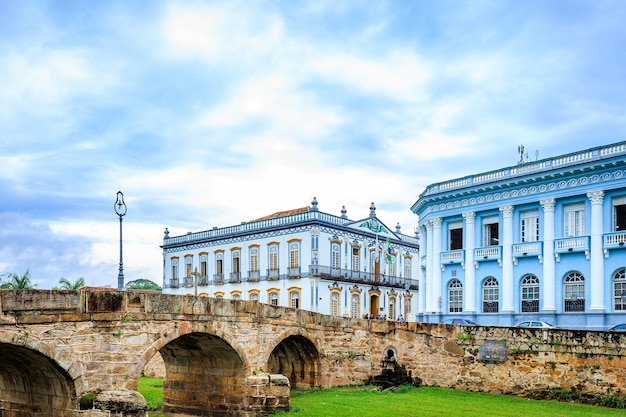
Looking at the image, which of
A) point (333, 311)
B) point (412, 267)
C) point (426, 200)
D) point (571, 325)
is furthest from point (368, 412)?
point (412, 267)

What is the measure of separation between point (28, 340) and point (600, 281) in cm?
1990

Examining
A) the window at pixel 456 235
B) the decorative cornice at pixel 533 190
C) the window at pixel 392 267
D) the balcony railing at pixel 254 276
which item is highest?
the decorative cornice at pixel 533 190

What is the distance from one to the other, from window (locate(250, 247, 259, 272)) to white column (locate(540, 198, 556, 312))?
2048cm

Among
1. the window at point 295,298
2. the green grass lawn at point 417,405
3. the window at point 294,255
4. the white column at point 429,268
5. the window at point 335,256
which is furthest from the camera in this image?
the window at point 335,256

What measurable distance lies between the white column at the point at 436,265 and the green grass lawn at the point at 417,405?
10270mm

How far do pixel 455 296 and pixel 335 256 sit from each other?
12.0 metres

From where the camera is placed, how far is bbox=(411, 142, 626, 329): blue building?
24.9m

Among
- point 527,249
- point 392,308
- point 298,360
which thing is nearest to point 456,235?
point 527,249

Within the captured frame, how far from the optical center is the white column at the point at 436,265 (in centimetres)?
3098

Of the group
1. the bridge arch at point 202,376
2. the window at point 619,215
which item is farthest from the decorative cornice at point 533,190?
the bridge arch at point 202,376

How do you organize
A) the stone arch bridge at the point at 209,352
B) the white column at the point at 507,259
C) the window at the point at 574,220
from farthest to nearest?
1. the white column at the point at 507,259
2. the window at the point at 574,220
3. the stone arch bridge at the point at 209,352

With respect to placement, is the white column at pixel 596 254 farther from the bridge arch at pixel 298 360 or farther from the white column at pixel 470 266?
the bridge arch at pixel 298 360

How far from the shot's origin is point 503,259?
92.4 ft

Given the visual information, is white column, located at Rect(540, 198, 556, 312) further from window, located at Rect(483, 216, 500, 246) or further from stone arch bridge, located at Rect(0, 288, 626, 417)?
stone arch bridge, located at Rect(0, 288, 626, 417)
